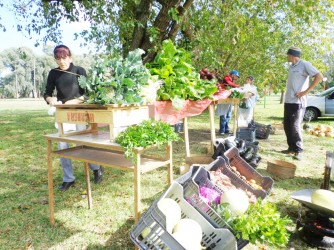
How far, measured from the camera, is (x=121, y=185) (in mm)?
4359

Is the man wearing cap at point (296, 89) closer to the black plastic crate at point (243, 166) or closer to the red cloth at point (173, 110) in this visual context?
the red cloth at point (173, 110)

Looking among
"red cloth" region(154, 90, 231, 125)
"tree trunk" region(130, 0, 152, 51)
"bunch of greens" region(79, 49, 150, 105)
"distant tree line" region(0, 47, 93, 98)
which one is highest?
"distant tree line" region(0, 47, 93, 98)

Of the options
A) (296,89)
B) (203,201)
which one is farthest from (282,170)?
(203,201)

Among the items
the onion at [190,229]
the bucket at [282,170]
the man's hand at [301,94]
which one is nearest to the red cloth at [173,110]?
the bucket at [282,170]

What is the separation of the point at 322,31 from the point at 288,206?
41.0 feet

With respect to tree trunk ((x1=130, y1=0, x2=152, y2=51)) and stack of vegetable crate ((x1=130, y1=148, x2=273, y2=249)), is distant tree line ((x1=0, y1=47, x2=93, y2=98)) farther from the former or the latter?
stack of vegetable crate ((x1=130, y1=148, x2=273, y2=249))

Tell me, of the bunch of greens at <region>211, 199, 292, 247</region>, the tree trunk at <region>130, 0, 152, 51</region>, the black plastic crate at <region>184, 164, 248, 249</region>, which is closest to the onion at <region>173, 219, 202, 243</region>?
the black plastic crate at <region>184, 164, 248, 249</region>

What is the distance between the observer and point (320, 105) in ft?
43.3

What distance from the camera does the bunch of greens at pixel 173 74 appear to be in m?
3.61

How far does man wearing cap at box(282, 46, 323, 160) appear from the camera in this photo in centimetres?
543

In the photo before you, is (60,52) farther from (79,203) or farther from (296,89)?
(296,89)

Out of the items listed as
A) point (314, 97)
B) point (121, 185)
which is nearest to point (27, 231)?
point (121, 185)

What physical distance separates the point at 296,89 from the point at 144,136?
14.4 feet

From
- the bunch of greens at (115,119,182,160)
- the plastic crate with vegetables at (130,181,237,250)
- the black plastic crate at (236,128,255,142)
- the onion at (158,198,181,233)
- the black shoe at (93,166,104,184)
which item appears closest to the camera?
the plastic crate with vegetables at (130,181,237,250)
